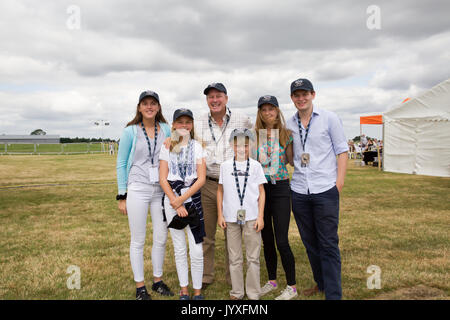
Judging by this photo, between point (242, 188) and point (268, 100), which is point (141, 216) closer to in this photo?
point (242, 188)

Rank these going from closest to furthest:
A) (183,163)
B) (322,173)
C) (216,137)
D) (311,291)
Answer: (322,173) → (183,163) → (311,291) → (216,137)

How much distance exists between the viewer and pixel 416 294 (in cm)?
380

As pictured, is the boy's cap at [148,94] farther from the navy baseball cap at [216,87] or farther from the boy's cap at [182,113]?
the navy baseball cap at [216,87]

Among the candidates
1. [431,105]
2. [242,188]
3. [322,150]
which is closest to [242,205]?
[242,188]

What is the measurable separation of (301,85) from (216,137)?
1.14 m

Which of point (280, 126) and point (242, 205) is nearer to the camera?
point (242, 205)

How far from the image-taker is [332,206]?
3.26 meters

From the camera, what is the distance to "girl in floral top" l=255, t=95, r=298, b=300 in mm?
3557

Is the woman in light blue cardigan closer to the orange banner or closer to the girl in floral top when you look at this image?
the girl in floral top

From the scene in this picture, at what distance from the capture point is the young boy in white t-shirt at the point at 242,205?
137 inches

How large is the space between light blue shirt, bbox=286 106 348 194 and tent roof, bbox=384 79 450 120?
43.0 ft

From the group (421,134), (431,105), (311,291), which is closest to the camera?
(311,291)

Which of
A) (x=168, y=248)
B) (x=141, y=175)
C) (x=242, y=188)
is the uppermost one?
(x=141, y=175)
